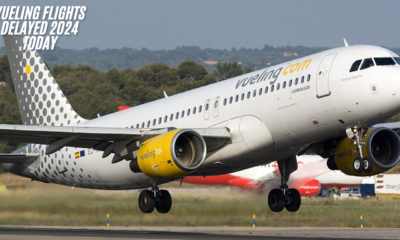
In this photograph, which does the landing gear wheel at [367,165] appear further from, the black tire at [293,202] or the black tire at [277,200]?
the black tire at [277,200]

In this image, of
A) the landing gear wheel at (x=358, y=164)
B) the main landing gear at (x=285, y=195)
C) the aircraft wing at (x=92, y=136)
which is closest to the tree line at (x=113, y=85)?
the aircraft wing at (x=92, y=136)

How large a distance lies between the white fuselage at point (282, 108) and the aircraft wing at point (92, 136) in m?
0.65

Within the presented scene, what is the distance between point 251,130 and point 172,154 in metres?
3.04

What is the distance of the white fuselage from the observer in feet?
84.4

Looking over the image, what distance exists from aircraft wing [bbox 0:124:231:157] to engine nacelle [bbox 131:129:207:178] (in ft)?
1.69

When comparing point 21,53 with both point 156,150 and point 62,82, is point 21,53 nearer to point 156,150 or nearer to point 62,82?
point 156,150

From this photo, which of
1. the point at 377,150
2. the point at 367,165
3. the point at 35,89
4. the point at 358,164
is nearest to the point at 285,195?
the point at 377,150

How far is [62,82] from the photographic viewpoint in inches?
4486

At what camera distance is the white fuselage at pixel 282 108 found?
25.7 m

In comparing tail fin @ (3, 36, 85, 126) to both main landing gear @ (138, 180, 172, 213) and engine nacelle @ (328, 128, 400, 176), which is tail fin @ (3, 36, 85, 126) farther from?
engine nacelle @ (328, 128, 400, 176)

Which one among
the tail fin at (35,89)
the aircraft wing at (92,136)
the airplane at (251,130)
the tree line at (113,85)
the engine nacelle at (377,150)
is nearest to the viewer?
the airplane at (251,130)

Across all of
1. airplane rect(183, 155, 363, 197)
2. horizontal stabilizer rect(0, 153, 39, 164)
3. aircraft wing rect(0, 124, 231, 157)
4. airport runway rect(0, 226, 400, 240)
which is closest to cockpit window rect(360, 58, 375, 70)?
aircraft wing rect(0, 124, 231, 157)

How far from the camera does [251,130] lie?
92.6 feet

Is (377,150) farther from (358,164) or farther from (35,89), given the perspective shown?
(35,89)
